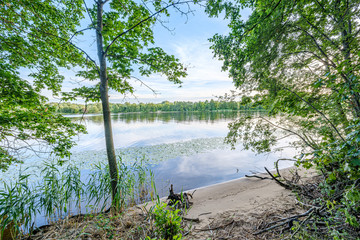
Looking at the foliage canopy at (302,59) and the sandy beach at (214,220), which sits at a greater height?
the foliage canopy at (302,59)

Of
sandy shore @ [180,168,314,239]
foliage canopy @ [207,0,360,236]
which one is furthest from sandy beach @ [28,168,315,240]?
foliage canopy @ [207,0,360,236]

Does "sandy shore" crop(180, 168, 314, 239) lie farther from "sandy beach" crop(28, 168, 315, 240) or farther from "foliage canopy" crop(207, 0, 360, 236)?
"foliage canopy" crop(207, 0, 360, 236)

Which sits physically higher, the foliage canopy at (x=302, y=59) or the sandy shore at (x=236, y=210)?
the foliage canopy at (x=302, y=59)

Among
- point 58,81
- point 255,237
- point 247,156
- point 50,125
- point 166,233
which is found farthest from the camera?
point 247,156

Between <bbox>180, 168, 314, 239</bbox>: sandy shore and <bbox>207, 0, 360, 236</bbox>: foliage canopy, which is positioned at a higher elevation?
<bbox>207, 0, 360, 236</bbox>: foliage canopy

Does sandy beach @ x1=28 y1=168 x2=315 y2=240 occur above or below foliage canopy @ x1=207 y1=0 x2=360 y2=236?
below

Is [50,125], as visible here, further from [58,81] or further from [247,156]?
[247,156]

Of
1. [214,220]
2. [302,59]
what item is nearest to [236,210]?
[214,220]

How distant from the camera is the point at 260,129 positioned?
376 cm

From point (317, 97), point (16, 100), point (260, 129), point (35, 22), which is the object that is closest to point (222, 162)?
point (260, 129)

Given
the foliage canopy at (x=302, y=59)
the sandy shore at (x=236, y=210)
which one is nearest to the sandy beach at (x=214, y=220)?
the sandy shore at (x=236, y=210)

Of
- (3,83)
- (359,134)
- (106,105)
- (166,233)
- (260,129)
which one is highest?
(3,83)

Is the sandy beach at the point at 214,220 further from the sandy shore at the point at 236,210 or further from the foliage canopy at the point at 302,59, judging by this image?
the foliage canopy at the point at 302,59

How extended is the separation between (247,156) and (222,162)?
6.79 feet
